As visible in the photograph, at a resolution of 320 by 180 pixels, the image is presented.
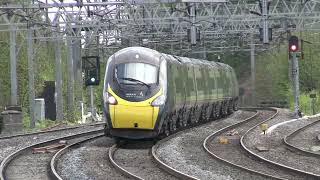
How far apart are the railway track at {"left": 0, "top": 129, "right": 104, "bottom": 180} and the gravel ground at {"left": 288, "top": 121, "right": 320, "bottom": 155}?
7626mm

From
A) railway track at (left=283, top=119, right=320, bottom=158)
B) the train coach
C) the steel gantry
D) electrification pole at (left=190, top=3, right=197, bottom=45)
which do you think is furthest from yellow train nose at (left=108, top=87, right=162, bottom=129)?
electrification pole at (left=190, top=3, right=197, bottom=45)

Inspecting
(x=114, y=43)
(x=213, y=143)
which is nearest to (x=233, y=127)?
(x=213, y=143)

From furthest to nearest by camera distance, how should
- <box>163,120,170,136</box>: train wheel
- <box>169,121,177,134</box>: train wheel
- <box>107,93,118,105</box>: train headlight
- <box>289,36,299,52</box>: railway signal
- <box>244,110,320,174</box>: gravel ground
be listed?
<box>289,36,299,52</box>: railway signal < <box>169,121,177,134</box>: train wheel < <box>163,120,170,136</box>: train wheel < <box>107,93,118,105</box>: train headlight < <box>244,110,320,174</box>: gravel ground

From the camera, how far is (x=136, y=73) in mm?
19547

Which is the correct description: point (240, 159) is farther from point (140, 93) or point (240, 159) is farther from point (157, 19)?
point (157, 19)

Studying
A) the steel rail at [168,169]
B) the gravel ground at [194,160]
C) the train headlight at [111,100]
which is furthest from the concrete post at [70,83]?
the steel rail at [168,169]

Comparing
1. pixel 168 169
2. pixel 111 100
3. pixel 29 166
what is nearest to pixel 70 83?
pixel 111 100

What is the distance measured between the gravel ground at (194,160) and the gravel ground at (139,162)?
42cm

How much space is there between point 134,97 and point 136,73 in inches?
34.7

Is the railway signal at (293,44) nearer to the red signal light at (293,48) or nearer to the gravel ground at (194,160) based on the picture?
the red signal light at (293,48)

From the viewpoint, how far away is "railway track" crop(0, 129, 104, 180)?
13.9m

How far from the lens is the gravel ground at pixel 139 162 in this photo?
13.9 m

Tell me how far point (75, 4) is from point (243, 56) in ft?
215

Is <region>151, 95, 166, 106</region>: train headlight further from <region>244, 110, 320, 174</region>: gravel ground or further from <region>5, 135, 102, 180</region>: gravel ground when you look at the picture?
<region>5, 135, 102, 180</region>: gravel ground
